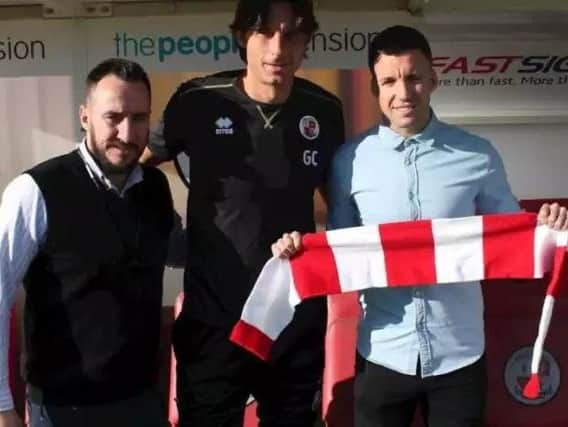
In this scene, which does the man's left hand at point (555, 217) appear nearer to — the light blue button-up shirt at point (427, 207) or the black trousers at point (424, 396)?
the light blue button-up shirt at point (427, 207)

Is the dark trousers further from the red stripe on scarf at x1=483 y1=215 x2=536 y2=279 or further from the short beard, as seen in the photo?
the red stripe on scarf at x1=483 y1=215 x2=536 y2=279

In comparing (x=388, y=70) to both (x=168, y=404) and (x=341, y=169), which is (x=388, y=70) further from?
(x=168, y=404)

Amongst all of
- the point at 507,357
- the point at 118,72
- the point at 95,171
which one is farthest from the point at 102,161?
the point at 507,357

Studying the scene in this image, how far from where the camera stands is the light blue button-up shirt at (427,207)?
254 centimetres

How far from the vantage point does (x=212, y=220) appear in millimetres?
2740

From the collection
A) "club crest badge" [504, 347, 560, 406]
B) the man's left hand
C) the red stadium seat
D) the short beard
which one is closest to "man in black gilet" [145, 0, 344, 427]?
the short beard

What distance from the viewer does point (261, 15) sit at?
2.66 meters

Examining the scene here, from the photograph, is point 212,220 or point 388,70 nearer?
point 388,70

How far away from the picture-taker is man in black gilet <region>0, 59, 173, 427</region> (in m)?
2.41

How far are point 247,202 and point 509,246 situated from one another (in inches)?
28.7

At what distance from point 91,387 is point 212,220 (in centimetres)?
57

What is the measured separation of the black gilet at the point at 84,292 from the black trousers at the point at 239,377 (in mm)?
256

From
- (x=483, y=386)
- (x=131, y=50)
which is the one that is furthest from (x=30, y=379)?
(x=131, y=50)

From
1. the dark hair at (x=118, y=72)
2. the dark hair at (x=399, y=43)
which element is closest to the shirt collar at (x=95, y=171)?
the dark hair at (x=118, y=72)
